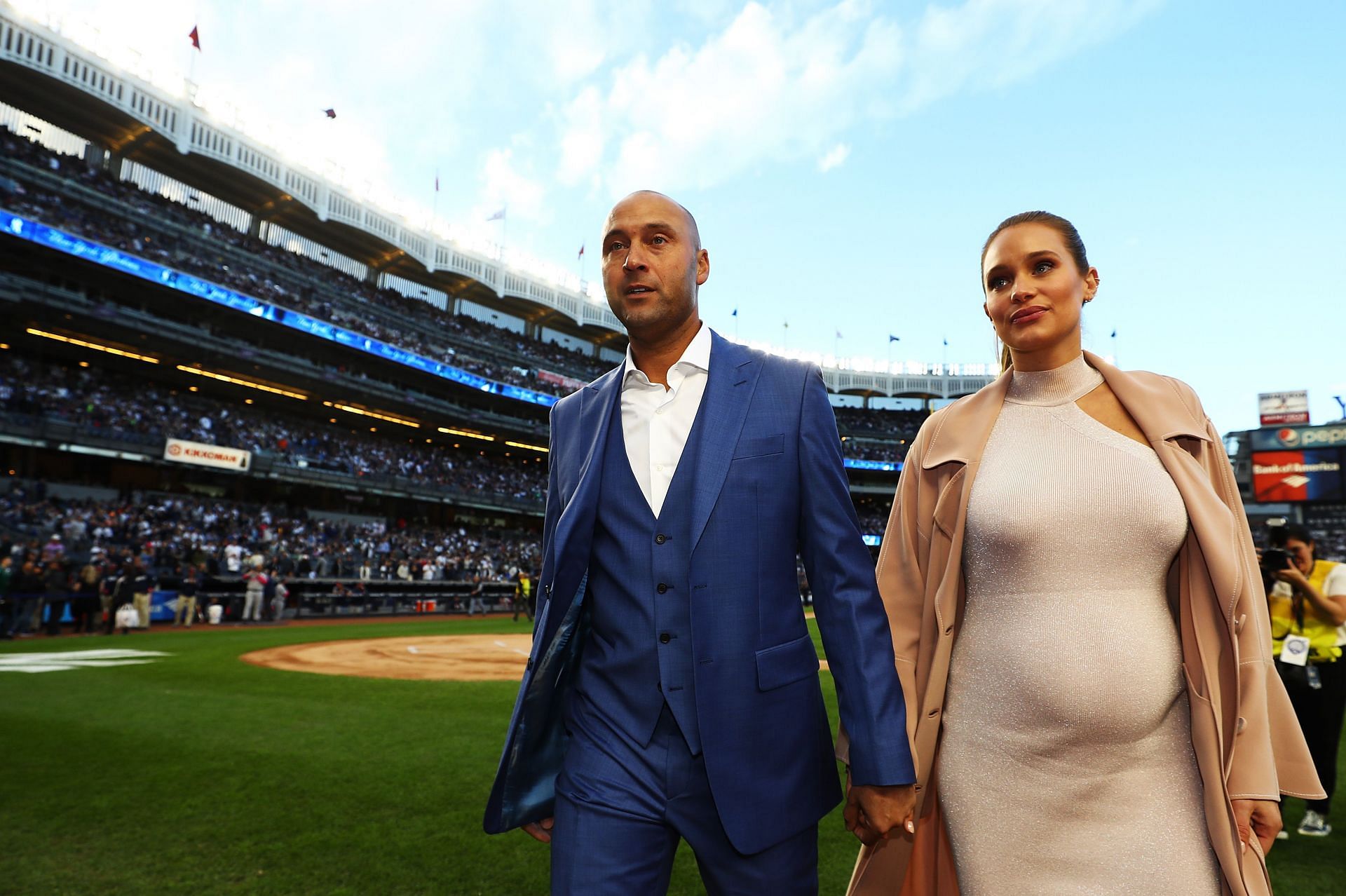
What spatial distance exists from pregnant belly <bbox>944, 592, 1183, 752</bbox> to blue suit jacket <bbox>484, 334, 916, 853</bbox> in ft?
0.89

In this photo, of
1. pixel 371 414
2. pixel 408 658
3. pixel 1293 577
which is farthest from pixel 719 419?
pixel 371 414

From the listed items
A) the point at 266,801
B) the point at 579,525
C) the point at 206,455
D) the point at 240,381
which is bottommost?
the point at 266,801

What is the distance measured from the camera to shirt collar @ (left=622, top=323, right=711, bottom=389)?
2.18 m

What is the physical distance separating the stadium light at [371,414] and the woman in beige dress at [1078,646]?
3962 centimetres

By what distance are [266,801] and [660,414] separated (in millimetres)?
4779

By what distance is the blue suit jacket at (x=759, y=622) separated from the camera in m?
1.78

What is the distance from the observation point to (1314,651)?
5.11 meters

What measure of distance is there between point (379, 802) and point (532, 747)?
3828mm

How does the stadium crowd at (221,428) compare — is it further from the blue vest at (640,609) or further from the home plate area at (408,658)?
the blue vest at (640,609)

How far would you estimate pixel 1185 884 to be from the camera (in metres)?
1.65

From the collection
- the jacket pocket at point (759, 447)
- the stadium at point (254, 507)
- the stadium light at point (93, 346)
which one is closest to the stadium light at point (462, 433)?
the stadium at point (254, 507)

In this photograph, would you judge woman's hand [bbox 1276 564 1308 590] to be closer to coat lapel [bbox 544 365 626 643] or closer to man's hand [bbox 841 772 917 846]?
man's hand [bbox 841 772 917 846]

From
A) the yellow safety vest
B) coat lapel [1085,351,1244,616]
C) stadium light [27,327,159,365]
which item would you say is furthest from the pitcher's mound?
stadium light [27,327,159,365]

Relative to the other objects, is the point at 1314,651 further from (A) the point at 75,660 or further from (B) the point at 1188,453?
(A) the point at 75,660
